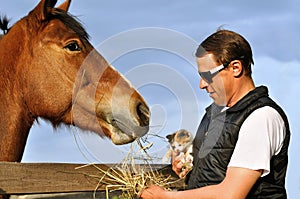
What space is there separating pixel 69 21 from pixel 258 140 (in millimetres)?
2963

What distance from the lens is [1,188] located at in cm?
306

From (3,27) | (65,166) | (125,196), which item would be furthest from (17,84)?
(125,196)

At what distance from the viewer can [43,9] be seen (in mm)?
4664

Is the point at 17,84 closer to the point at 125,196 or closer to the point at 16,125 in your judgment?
the point at 16,125

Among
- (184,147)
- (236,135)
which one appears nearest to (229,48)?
(236,135)

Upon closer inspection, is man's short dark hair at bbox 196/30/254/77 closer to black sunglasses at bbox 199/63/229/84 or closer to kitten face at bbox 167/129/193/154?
black sunglasses at bbox 199/63/229/84

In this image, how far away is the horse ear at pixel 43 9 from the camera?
4656mm

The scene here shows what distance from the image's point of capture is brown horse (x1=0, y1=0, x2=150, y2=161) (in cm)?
437

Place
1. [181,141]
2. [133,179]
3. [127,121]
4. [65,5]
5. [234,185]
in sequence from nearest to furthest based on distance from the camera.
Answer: [234,185], [133,179], [181,141], [127,121], [65,5]

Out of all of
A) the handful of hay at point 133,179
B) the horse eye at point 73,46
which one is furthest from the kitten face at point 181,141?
the horse eye at point 73,46

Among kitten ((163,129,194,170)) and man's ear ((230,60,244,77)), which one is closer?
man's ear ((230,60,244,77))

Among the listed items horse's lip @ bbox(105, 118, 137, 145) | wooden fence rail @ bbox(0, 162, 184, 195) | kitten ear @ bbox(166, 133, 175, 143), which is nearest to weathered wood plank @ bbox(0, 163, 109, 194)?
wooden fence rail @ bbox(0, 162, 184, 195)

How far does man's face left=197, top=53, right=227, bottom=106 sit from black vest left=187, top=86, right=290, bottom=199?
9cm

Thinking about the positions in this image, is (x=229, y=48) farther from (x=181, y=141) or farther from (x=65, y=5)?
(x=65, y=5)
